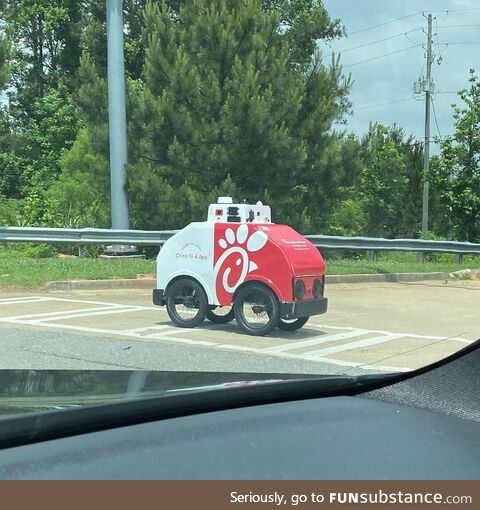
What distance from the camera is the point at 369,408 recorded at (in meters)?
1.91

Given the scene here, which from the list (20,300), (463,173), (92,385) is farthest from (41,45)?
(92,385)

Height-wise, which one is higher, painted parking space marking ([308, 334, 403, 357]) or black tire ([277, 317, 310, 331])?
black tire ([277, 317, 310, 331])

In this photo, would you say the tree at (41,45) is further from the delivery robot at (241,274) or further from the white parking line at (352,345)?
the white parking line at (352,345)

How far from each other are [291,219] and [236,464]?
17631 millimetres

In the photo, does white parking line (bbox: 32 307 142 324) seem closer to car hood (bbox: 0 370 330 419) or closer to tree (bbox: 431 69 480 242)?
car hood (bbox: 0 370 330 419)

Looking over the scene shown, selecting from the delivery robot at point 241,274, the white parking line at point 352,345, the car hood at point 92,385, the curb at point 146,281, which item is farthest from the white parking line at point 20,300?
the car hood at point 92,385

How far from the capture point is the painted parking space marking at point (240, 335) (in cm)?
696

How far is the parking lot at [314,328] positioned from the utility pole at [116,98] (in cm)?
487

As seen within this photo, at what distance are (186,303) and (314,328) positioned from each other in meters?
1.47

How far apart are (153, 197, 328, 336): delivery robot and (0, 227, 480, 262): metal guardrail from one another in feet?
21.3

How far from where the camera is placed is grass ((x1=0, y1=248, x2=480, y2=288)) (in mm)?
12297

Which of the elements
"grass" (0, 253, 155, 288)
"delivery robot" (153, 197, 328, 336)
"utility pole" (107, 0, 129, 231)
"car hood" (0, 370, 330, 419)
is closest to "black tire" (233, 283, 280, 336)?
"delivery robot" (153, 197, 328, 336)

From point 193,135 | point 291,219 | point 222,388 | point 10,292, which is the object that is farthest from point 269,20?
point 222,388
